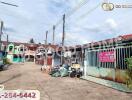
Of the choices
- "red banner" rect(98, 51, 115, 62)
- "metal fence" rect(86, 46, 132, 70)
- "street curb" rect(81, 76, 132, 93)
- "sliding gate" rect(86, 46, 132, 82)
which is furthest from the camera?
"red banner" rect(98, 51, 115, 62)

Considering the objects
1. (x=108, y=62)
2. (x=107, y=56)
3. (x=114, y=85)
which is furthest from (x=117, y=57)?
(x=114, y=85)

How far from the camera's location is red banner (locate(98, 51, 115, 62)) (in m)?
18.5

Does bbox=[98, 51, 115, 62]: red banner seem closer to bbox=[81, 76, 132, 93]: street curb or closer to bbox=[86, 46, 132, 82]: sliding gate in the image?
bbox=[86, 46, 132, 82]: sliding gate

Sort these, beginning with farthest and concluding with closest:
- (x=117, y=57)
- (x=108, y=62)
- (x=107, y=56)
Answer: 1. (x=107, y=56)
2. (x=108, y=62)
3. (x=117, y=57)

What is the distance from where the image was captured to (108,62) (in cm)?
1920

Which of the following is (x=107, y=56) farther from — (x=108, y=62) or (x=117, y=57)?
(x=117, y=57)

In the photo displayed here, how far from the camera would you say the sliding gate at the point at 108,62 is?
16.8 meters

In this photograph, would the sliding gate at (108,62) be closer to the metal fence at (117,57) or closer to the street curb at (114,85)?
the metal fence at (117,57)

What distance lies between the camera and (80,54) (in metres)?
26.8

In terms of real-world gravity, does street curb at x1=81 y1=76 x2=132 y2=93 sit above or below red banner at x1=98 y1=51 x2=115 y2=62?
below

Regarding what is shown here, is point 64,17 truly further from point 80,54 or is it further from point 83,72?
point 83,72

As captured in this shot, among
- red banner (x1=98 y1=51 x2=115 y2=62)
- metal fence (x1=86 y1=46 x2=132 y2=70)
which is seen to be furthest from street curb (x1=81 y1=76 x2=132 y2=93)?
red banner (x1=98 y1=51 x2=115 y2=62)

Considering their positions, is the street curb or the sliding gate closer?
the street curb

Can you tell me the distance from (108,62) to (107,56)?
0.56m
